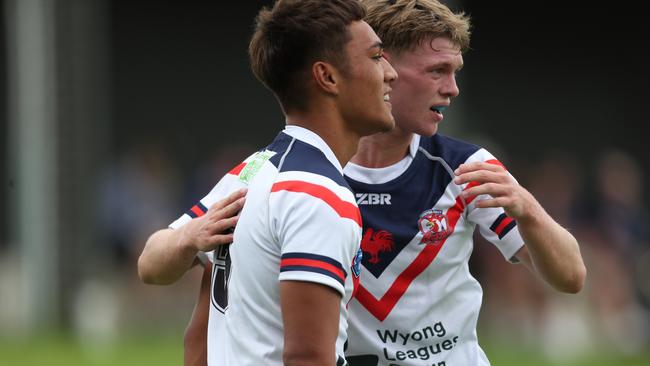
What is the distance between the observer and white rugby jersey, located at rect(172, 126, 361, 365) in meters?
3.68

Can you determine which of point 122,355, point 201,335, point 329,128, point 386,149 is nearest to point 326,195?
point 329,128

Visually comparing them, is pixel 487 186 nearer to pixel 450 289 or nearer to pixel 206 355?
pixel 450 289

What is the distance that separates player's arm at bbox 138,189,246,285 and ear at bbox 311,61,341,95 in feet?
1.47

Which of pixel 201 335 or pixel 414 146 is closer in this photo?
pixel 201 335

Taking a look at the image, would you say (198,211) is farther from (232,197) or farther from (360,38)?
(360,38)

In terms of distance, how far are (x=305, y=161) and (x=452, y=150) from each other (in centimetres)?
112

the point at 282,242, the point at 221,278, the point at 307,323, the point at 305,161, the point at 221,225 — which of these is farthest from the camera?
the point at 221,278

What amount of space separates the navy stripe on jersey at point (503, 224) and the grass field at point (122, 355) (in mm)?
8376

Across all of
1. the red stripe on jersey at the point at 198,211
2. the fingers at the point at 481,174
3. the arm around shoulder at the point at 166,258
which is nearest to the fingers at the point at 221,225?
the arm around shoulder at the point at 166,258

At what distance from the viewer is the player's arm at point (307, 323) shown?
144 inches

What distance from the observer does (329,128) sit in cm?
402

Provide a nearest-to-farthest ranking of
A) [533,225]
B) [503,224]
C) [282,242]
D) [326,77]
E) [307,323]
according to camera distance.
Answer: [307,323]
[282,242]
[326,77]
[533,225]
[503,224]

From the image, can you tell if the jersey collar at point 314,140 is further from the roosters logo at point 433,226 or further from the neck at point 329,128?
the roosters logo at point 433,226

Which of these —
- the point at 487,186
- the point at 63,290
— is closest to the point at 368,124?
the point at 487,186
